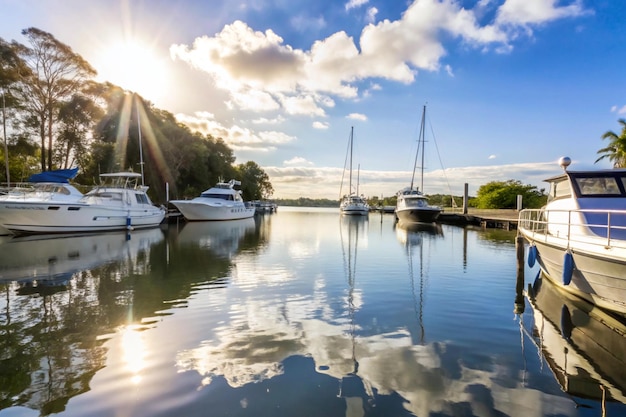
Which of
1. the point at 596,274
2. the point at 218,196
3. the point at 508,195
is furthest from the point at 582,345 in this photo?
the point at 508,195

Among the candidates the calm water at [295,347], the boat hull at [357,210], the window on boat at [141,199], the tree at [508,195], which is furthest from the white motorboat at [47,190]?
the tree at [508,195]

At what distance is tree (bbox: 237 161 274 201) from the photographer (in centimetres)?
7205

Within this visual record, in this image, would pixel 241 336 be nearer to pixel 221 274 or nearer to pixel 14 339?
pixel 14 339

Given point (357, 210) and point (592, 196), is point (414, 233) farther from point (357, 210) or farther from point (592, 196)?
point (357, 210)

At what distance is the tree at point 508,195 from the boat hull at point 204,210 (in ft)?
138

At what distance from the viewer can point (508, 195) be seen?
56.2 meters

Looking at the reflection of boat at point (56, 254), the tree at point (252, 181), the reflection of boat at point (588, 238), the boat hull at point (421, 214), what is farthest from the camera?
the tree at point (252, 181)

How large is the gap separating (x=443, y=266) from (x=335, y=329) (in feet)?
26.3

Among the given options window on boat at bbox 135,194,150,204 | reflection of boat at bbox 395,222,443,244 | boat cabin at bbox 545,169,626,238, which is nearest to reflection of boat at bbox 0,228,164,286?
window on boat at bbox 135,194,150,204

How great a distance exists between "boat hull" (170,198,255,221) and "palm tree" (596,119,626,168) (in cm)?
3464

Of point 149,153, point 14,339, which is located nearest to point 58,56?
point 149,153

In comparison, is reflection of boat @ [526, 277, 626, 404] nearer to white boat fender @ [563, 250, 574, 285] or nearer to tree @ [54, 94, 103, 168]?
white boat fender @ [563, 250, 574, 285]

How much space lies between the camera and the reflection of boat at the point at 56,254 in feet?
33.4

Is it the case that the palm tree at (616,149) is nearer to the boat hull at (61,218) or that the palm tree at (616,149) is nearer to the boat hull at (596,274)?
the boat hull at (596,274)
